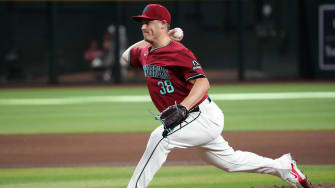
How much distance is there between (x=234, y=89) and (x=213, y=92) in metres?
1.35

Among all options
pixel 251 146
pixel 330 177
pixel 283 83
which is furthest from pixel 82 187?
pixel 283 83

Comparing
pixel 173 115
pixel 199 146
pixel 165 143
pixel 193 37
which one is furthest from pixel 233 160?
pixel 193 37

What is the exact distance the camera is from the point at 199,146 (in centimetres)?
458

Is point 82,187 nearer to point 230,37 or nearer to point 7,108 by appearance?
point 7,108

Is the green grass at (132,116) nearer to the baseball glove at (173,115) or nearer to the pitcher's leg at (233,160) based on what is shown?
the pitcher's leg at (233,160)

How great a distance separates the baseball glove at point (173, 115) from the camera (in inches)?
165

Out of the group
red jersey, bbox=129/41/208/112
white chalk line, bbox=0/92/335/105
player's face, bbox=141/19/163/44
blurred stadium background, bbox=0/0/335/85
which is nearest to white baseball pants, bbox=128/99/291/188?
red jersey, bbox=129/41/208/112

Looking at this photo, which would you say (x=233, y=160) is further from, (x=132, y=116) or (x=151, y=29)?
(x=132, y=116)

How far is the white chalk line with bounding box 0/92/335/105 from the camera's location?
15.1 metres

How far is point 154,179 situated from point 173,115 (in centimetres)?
220

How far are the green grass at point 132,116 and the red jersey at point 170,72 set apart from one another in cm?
569

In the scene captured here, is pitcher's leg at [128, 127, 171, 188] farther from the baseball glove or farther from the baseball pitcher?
the baseball glove

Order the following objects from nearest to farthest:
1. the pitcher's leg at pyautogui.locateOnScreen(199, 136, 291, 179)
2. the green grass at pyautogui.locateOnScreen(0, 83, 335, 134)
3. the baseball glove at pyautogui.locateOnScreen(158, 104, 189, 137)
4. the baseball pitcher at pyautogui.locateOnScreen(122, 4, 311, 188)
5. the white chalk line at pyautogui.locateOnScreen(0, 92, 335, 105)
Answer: the baseball glove at pyautogui.locateOnScreen(158, 104, 189, 137) < the baseball pitcher at pyautogui.locateOnScreen(122, 4, 311, 188) < the pitcher's leg at pyautogui.locateOnScreen(199, 136, 291, 179) < the green grass at pyautogui.locateOnScreen(0, 83, 335, 134) < the white chalk line at pyautogui.locateOnScreen(0, 92, 335, 105)

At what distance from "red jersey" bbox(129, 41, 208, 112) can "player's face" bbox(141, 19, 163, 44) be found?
11 centimetres
